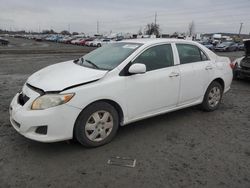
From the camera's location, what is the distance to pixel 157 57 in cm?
435

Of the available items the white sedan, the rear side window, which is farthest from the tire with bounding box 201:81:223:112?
the rear side window

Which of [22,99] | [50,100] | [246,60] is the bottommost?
[22,99]

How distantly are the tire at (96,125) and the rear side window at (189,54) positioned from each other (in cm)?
183

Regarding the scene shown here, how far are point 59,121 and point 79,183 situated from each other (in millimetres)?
866

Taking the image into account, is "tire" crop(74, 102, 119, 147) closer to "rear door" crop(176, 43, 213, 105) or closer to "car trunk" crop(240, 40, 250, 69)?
"rear door" crop(176, 43, 213, 105)

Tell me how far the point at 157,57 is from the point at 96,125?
1658 millimetres

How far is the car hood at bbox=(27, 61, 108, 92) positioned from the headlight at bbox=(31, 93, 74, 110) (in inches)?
4.2

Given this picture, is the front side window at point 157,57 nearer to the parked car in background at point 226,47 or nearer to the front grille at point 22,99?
the front grille at point 22,99

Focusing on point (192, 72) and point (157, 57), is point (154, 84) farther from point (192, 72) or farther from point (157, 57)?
point (192, 72)

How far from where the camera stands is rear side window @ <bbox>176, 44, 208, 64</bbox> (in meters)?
4.69

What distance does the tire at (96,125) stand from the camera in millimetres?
3473

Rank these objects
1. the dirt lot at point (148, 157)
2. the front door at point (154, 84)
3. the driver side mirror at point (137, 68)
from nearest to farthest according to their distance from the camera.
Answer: the dirt lot at point (148, 157) < the driver side mirror at point (137, 68) < the front door at point (154, 84)

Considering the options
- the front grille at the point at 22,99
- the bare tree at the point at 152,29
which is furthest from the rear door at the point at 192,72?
the bare tree at the point at 152,29

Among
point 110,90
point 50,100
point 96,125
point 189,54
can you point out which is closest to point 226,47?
point 189,54
